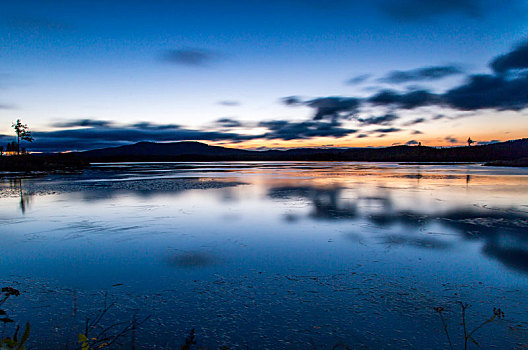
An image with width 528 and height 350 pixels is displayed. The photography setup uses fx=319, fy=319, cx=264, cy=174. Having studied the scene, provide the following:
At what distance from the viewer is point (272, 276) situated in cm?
516

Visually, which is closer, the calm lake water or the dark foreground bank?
the calm lake water

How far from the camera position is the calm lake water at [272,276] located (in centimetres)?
356

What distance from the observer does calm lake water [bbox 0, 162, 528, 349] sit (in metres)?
3.56

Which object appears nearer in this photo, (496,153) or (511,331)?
(511,331)

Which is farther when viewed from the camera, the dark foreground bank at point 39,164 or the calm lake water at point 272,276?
the dark foreground bank at point 39,164

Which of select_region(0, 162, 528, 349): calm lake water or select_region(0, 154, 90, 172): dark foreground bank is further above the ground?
select_region(0, 154, 90, 172): dark foreground bank

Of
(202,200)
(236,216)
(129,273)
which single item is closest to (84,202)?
(202,200)

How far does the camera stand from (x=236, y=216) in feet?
33.5

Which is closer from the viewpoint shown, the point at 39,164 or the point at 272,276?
the point at 272,276

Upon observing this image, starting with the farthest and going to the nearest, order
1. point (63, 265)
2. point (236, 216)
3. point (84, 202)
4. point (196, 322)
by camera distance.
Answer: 1. point (84, 202)
2. point (236, 216)
3. point (63, 265)
4. point (196, 322)

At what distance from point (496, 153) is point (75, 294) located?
6004 inches

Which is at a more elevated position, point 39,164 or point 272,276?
point 39,164

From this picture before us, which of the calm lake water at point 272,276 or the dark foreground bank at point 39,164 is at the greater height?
the dark foreground bank at point 39,164

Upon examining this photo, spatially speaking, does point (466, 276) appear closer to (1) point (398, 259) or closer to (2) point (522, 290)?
(2) point (522, 290)
